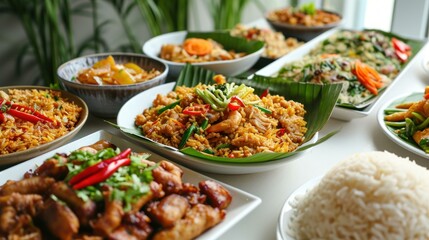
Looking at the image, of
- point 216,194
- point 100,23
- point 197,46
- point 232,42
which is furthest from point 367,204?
point 100,23

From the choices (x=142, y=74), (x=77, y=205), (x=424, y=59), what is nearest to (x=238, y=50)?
(x=142, y=74)

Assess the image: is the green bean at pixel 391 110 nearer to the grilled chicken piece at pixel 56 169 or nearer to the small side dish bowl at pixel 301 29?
the small side dish bowl at pixel 301 29

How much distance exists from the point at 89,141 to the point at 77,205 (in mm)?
605

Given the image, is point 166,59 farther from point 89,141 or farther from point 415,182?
point 415,182

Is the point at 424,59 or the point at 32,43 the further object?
the point at 32,43

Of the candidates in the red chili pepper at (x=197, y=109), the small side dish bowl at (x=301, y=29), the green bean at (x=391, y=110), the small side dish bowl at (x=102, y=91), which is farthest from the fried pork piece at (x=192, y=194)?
the small side dish bowl at (x=301, y=29)

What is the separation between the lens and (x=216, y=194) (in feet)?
4.64

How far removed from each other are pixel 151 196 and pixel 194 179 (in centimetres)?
30

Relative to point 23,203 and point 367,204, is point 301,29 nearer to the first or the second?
point 367,204

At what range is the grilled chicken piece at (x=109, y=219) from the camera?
1.19 metres

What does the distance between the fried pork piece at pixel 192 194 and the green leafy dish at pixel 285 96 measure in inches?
9.0

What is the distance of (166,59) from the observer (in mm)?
2828

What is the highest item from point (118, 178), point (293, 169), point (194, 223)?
point (118, 178)

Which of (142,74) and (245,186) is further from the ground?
(142,74)
